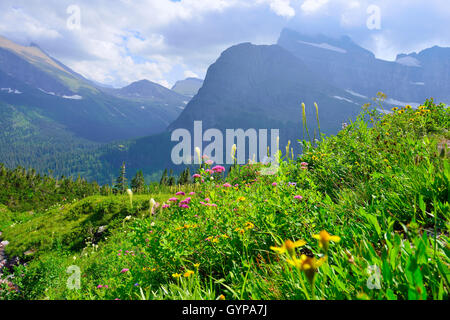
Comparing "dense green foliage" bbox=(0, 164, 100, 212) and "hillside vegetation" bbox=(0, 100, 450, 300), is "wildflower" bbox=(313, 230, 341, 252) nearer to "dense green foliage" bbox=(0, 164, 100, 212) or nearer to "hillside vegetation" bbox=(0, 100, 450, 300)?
"hillside vegetation" bbox=(0, 100, 450, 300)

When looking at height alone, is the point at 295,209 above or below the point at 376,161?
below

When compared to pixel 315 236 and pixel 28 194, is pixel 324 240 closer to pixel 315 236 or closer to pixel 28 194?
pixel 315 236

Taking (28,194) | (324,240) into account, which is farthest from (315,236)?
(28,194)

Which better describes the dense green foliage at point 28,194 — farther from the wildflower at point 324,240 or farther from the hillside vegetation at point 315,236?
the wildflower at point 324,240

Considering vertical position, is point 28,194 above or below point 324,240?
below

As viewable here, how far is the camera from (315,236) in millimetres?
946

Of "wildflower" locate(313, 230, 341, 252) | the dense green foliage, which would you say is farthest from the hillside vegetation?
the dense green foliage

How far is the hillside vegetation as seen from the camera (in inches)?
50.9

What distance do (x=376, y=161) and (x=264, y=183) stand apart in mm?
1859

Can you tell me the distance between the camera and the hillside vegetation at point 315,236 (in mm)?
1294
